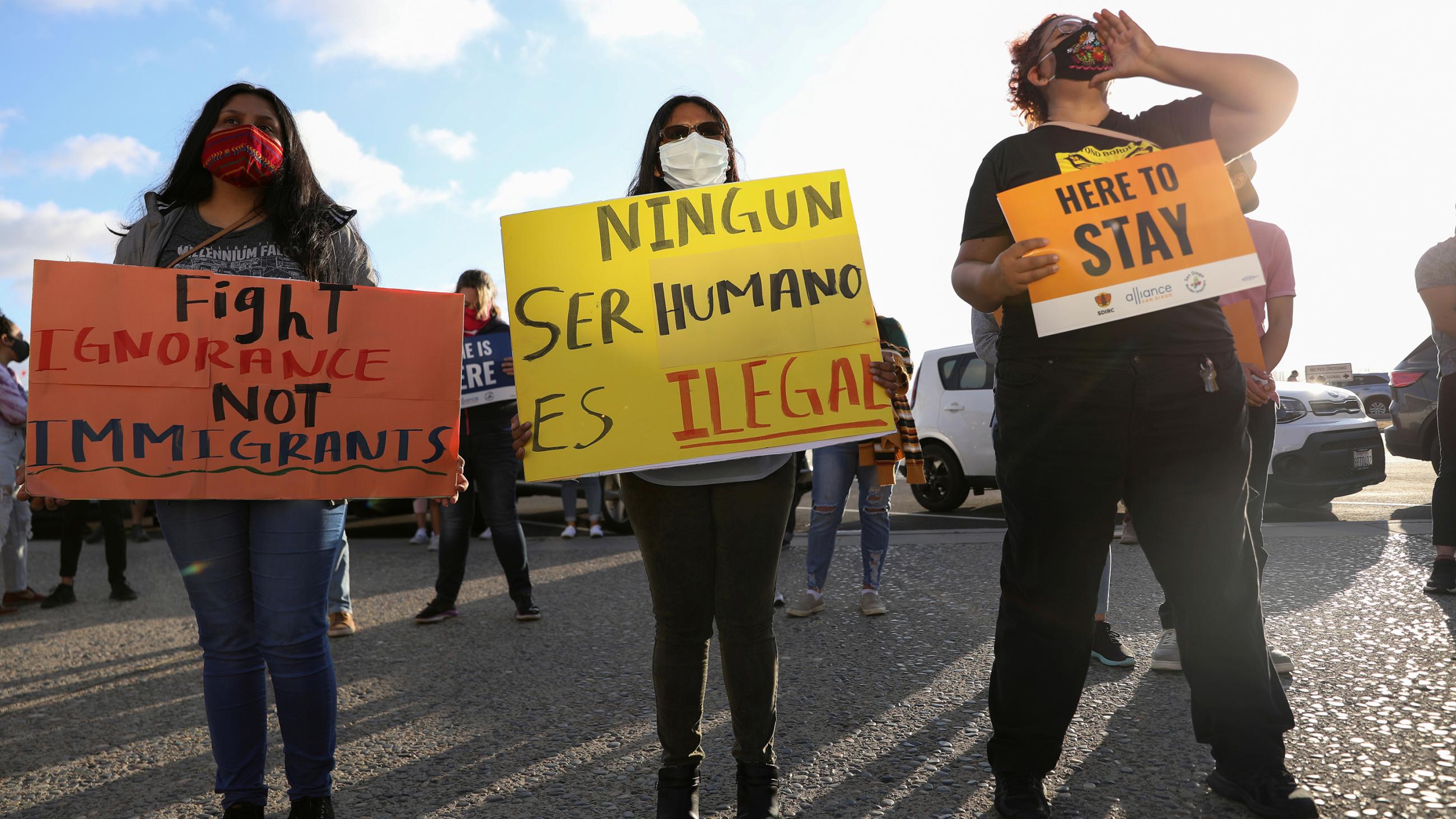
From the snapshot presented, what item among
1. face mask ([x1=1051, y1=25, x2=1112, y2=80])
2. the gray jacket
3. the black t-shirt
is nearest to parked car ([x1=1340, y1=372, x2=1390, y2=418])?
the black t-shirt

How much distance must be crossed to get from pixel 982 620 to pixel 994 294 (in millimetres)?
2912

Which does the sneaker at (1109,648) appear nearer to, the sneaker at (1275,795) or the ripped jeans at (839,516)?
the sneaker at (1275,795)

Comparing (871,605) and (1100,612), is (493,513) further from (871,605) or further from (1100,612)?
(1100,612)

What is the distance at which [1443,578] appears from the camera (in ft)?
16.3

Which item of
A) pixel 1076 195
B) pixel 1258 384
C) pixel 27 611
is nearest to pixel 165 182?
pixel 1076 195

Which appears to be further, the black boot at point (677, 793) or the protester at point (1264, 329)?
the protester at point (1264, 329)

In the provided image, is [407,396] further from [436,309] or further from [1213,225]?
[1213,225]

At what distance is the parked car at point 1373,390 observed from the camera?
25123 millimetres

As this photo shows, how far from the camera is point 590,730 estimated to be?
3498 mm

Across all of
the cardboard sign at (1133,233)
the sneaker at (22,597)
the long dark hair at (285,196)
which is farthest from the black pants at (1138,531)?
the sneaker at (22,597)

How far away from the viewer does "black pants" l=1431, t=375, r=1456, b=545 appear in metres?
5.05

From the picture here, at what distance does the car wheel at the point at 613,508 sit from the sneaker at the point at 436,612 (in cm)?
425

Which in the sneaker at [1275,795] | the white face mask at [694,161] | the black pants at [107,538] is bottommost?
the sneaker at [1275,795]

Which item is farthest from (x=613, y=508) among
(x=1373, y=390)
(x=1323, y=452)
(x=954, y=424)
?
(x=1373, y=390)
